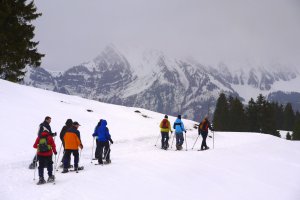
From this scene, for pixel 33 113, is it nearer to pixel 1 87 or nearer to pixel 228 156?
pixel 1 87

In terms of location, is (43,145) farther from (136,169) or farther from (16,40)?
(16,40)

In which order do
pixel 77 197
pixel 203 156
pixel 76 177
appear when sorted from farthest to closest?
pixel 203 156
pixel 76 177
pixel 77 197

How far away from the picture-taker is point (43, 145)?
48.0 ft

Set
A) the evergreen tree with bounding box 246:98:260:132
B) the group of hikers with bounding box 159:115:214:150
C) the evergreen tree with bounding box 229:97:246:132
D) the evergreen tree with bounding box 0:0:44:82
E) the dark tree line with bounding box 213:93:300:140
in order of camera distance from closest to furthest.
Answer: the group of hikers with bounding box 159:115:214:150
the evergreen tree with bounding box 0:0:44:82
the dark tree line with bounding box 213:93:300:140
the evergreen tree with bounding box 246:98:260:132
the evergreen tree with bounding box 229:97:246:132

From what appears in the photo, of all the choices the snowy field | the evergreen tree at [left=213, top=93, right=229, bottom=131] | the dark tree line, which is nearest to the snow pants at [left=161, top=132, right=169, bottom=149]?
the snowy field

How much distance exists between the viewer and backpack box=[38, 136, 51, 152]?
14570 millimetres

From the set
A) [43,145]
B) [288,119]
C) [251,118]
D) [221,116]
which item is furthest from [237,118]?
[43,145]

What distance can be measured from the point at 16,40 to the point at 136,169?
29.2 metres

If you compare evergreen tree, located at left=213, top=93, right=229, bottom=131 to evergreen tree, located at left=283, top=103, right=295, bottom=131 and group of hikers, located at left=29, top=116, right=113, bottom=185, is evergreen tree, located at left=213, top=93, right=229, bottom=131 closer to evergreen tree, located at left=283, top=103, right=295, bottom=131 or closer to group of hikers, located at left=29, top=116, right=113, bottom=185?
evergreen tree, located at left=283, top=103, right=295, bottom=131

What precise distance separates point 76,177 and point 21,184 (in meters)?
2.26

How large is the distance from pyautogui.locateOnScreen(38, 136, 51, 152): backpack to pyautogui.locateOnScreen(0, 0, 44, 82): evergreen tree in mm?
27445

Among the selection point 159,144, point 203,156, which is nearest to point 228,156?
point 203,156

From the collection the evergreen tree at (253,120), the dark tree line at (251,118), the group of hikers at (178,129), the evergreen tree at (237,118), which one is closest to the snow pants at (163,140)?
the group of hikers at (178,129)

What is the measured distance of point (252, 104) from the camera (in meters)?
91.0
